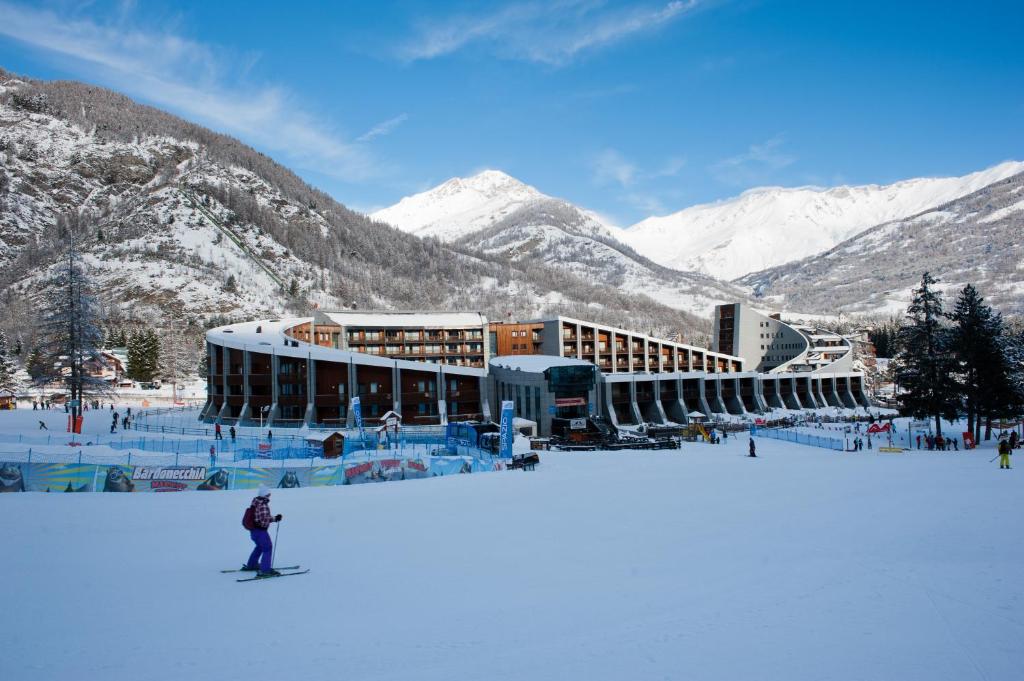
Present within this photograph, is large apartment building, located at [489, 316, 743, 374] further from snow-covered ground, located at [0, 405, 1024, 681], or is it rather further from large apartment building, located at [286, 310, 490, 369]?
snow-covered ground, located at [0, 405, 1024, 681]

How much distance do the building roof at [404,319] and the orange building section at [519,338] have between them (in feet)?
10.0

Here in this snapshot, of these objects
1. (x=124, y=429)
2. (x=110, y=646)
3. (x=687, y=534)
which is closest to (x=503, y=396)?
(x=124, y=429)

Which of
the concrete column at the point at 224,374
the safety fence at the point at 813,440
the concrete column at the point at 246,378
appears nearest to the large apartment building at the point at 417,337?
the concrete column at the point at 224,374

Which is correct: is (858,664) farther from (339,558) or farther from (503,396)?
(503,396)

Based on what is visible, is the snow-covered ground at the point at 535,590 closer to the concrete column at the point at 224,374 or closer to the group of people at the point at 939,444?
the group of people at the point at 939,444

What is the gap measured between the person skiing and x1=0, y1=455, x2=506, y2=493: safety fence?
38.1 ft

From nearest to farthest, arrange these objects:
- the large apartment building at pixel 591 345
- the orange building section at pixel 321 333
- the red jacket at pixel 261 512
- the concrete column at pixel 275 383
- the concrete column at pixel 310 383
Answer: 1. the red jacket at pixel 261 512
2. the concrete column at pixel 310 383
3. the concrete column at pixel 275 383
4. the orange building section at pixel 321 333
5. the large apartment building at pixel 591 345

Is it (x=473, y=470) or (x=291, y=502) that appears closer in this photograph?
(x=291, y=502)

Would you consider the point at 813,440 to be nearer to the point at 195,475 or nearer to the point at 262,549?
the point at 195,475

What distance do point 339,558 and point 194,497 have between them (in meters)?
9.68

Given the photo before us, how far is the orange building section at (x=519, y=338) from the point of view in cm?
8675

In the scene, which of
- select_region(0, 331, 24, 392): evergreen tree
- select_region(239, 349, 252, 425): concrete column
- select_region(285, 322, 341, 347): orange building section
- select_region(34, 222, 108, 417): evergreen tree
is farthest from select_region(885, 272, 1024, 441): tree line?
select_region(0, 331, 24, 392): evergreen tree

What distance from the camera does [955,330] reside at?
43094 millimetres

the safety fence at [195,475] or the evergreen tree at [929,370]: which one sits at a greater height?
the evergreen tree at [929,370]
